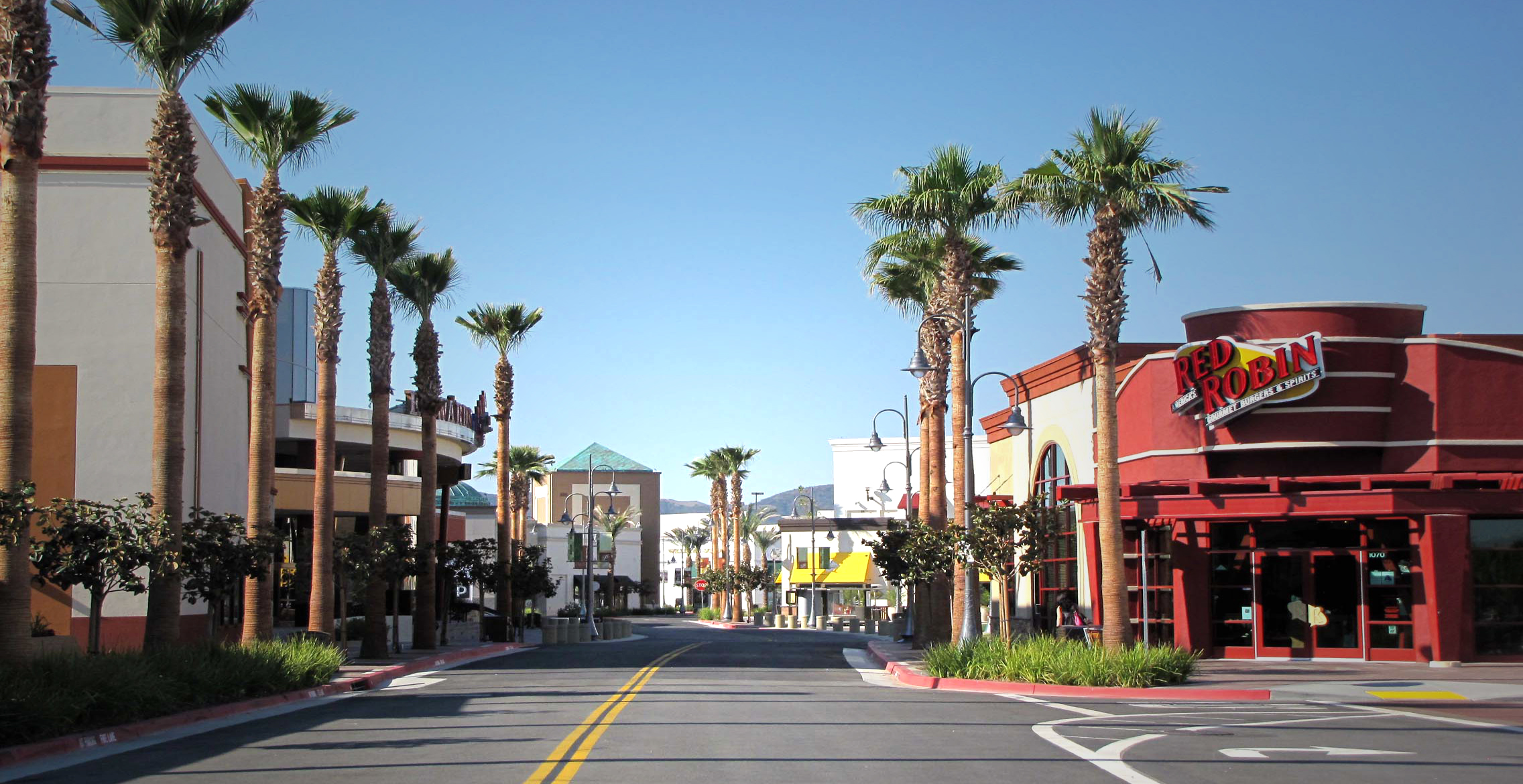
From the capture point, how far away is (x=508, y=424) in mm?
47562

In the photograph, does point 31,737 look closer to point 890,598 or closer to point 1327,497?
point 1327,497

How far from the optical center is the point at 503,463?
46.9 metres

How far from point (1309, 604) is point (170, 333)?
23.3 m

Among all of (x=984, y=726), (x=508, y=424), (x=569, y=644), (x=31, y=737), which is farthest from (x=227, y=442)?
(x=984, y=726)

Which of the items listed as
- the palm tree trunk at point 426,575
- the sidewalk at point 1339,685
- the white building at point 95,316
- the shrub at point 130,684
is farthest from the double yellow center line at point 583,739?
the palm tree trunk at point 426,575

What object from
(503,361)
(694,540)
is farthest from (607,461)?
(503,361)

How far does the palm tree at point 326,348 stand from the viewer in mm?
30484

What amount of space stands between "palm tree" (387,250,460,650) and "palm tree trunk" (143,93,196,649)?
15032mm

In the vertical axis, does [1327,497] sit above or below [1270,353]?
below

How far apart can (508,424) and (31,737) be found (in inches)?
1318

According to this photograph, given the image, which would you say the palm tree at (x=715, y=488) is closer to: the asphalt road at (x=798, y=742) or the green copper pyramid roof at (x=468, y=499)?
the green copper pyramid roof at (x=468, y=499)

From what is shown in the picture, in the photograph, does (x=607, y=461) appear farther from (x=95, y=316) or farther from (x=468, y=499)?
(x=95, y=316)

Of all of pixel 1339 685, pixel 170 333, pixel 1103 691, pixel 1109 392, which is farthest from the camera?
pixel 1109 392

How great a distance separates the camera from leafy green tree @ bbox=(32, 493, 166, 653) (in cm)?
2017
